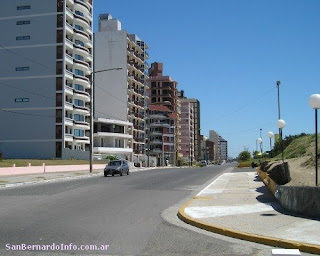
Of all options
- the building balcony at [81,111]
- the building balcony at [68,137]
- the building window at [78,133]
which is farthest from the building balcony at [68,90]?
the building balcony at [68,137]

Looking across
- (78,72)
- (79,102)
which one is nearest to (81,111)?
(79,102)

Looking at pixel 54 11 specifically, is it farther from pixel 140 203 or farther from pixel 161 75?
pixel 161 75

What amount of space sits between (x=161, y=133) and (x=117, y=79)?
4232 centimetres

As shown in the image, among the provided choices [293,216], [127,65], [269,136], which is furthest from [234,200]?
[127,65]

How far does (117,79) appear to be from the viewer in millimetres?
103188

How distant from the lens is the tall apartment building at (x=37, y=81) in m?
73.9

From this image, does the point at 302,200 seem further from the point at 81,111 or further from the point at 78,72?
the point at 78,72

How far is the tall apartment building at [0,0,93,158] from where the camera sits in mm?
73938

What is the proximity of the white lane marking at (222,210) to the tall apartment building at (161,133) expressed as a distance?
396ft

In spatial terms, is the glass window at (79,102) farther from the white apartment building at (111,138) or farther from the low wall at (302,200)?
the low wall at (302,200)

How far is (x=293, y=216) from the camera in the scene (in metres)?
11.6

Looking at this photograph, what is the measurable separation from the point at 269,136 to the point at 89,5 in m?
64.7

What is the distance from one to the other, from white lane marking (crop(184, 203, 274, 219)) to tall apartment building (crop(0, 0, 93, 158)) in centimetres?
6018

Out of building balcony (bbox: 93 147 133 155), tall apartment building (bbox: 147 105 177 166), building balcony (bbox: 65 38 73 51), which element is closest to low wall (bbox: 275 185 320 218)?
building balcony (bbox: 65 38 73 51)
